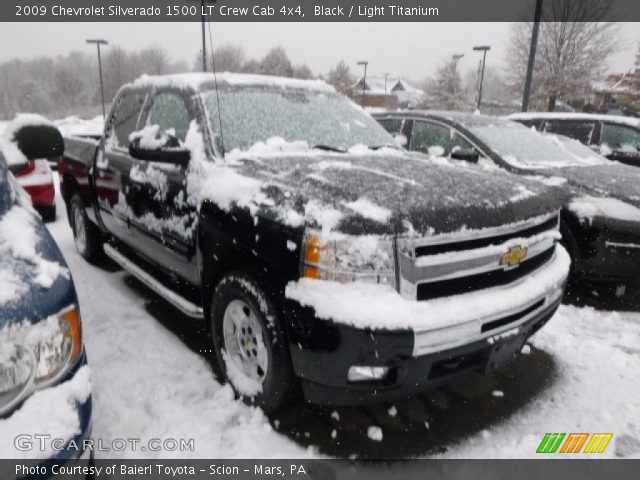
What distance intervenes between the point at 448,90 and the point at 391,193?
47.2m

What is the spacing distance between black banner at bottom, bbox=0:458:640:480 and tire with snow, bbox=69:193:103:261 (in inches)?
125

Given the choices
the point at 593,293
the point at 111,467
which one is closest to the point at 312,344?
the point at 111,467

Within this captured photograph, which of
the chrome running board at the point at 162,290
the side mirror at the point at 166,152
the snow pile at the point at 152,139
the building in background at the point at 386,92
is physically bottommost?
the chrome running board at the point at 162,290

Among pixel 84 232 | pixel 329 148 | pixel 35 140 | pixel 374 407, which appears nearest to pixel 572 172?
pixel 329 148

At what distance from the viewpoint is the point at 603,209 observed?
409 centimetres

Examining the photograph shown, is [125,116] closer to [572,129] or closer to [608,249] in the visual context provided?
[608,249]

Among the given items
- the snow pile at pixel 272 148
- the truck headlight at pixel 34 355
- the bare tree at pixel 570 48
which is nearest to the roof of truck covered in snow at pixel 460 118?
the snow pile at pixel 272 148

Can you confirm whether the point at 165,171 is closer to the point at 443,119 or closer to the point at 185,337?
the point at 185,337

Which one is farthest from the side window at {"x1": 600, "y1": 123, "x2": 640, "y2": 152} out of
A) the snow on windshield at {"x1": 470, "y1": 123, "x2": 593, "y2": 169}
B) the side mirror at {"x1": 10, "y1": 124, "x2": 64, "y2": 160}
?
the side mirror at {"x1": 10, "y1": 124, "x2": 64, "y2": 160}

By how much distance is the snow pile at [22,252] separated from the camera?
1.51m

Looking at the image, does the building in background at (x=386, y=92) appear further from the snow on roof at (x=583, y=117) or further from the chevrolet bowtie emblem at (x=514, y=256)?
the chevrolet bowtie emblem at (x=514, y=256)

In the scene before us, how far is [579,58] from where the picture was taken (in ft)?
76.6

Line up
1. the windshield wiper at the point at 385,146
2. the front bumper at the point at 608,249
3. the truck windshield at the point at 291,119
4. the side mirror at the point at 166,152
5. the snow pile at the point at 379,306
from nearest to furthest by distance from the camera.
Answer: the snow pile at the point at 379,306 < the side mirror at the point at 166,152 < the truck windshield at the point at 291,119 < the windshield wiper at the point at 385,146 < the front bumper at the point at 608,249

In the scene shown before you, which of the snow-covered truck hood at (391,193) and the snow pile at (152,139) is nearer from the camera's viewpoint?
the snow-covered truck hood at (391,193)
